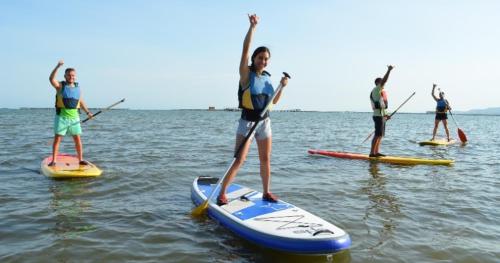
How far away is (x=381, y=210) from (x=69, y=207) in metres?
4.47

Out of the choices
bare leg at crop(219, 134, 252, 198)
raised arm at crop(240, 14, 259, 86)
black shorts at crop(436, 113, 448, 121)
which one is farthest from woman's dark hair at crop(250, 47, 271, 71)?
black shorts at crop(436, 113, 448, 121)

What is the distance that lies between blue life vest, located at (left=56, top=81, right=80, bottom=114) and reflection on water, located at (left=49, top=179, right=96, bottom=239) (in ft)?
4.76

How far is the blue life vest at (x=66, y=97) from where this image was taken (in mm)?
7918

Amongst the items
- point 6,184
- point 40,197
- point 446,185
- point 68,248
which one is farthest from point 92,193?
point 446,185

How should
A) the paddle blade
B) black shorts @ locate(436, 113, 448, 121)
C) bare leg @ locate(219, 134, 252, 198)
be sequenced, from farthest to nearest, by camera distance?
black shorts @ locate(436, 113, 448, 121) < the paddle blade < bare leg @ locate(219, 134, 252, 198)

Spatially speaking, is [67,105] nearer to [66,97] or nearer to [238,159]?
[66,97]

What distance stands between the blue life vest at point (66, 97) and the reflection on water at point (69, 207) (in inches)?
57.1

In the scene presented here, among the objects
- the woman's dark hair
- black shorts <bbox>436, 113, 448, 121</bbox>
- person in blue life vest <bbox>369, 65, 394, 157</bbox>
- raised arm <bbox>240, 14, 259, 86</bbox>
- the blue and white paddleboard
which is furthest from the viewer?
black shorts <bbox>436, 113, 448, 121</bbox>

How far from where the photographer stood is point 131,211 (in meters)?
5.88

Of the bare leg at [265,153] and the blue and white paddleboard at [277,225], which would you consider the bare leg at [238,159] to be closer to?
the bare leg at [265,153]

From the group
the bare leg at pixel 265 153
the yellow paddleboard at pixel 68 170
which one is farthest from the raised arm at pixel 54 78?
the bare leg at pixel 265 153

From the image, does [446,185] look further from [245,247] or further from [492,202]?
[245,247]

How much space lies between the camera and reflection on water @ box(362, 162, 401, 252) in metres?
5.14

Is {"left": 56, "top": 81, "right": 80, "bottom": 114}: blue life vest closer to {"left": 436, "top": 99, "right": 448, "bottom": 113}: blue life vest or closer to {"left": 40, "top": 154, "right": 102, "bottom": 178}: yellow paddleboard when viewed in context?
{"left": 40, "top": 154, "right": 102, "bottom": 178}: yellow paddleboard
